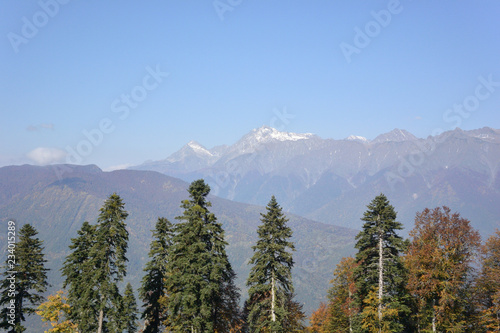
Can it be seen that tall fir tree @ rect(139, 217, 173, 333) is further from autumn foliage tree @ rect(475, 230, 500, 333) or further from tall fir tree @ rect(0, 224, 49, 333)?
autumn foliage tree @ rect(475, 230, 500, 333)

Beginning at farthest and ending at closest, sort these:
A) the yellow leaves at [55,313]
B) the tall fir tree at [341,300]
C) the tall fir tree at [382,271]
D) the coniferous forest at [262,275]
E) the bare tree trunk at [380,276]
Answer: the tall fir tree at [341,300] < the yellow leaves at [55,313] < the bare tree trunk at [380,276] < the tall fir tree at [382,271] < the coniferous forest at [262,275]

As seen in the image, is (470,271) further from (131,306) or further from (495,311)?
(131,306)

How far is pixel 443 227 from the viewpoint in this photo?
3728 cm

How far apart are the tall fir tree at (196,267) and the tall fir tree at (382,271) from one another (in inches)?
565

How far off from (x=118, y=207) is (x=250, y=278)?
14.5m

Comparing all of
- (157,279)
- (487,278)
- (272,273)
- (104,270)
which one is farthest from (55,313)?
(487,278)

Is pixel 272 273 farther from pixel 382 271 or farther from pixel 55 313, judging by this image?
pixel 55 313

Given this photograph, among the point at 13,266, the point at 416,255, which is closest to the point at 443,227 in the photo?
the point at 416,255

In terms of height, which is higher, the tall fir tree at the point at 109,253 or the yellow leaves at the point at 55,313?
the tall fir tree at the point at 109,253

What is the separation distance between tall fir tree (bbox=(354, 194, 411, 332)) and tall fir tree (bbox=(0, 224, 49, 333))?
3306 centimetres

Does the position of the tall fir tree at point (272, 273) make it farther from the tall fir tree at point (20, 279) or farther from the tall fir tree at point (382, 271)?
the tall fir tree at point (20, 279)

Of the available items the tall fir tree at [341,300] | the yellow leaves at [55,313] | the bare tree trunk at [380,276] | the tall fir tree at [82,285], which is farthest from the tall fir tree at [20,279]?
the tall fir tree at [341,300]

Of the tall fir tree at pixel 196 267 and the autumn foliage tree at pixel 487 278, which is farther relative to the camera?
the autumn foliage tree at pixel 487 278

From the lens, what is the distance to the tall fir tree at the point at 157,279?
1660 inches
